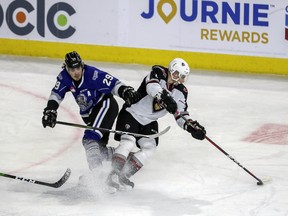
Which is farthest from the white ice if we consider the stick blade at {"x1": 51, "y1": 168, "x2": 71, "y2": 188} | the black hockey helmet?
the black hockey helmet

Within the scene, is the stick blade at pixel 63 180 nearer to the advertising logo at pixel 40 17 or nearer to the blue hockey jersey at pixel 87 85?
the blue hockey jersey at pixel 87 85

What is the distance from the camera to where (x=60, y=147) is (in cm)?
761

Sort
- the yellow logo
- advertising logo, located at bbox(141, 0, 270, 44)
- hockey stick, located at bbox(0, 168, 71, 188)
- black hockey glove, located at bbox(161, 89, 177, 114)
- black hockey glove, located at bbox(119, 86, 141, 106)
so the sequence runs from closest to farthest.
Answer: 1. black hockey glove, located at bbox(161, 89, 177, 114)
2. black hockey glove, located at bbox(119, 86, 141, 106)
3. hockey stick, located at bbox(0, 168, 71, 188)
4. advertising logo, located at bbox(141, 0, 270, 44)
5. the yellow logo

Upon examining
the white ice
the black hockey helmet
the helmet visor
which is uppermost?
the black hockey helmet

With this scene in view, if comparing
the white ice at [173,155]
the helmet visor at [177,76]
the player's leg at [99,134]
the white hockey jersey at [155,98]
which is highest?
the helmet visor at [177,76]

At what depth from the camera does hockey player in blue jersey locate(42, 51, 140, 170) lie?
6438mm

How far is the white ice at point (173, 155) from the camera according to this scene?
20.7 ft

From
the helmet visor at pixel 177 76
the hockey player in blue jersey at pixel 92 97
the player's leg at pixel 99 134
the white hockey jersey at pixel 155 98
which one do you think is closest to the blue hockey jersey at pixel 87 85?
the hockey player in blue jersey at pixel 92 97

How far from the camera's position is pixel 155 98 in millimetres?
6398

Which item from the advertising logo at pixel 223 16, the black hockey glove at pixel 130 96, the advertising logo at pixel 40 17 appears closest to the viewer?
the black hockey glove at pixel 130 96

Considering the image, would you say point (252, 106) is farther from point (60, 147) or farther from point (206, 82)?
point (60, 147)

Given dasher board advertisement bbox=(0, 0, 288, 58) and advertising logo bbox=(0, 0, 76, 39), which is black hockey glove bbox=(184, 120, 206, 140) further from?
advertising logo bbox=(0, 0, 76, 39)

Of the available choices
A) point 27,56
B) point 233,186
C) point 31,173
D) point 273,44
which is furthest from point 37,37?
point 233,186

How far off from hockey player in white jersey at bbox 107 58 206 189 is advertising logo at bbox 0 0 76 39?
3729 millimetres
